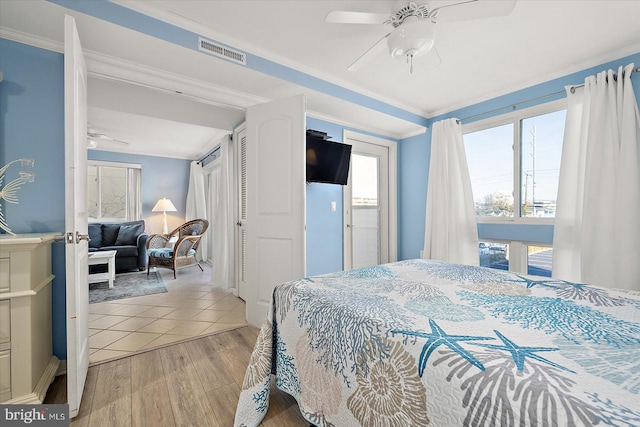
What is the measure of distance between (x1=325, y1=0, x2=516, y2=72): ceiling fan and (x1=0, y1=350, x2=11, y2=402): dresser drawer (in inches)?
99.3

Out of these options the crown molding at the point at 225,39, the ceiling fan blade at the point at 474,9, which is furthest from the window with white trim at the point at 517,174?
the ceiling fan blade at the point at 474,9

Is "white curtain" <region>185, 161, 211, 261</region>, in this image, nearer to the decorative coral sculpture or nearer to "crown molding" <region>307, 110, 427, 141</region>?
"crown molding" <region>307, 110, 427, 141</region>

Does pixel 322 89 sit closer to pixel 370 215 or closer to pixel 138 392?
pixel 370 215

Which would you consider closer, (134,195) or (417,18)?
(417,18)

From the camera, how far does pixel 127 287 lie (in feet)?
13.3

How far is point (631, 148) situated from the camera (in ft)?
7.26

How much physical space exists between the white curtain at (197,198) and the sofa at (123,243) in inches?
47.0

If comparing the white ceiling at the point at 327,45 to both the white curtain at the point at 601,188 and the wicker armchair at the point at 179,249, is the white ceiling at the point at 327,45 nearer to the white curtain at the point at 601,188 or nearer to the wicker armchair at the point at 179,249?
the white curtain at the point at 601,188

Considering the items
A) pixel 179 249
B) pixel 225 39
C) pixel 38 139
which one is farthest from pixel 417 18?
pixel 179 249

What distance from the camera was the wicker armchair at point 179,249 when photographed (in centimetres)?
468

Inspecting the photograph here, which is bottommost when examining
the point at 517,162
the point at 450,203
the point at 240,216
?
the point at 240,216

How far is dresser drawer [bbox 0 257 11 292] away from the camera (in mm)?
1439

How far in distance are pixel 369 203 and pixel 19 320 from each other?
3.60 meters

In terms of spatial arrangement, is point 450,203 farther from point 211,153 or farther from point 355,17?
point 211,153
